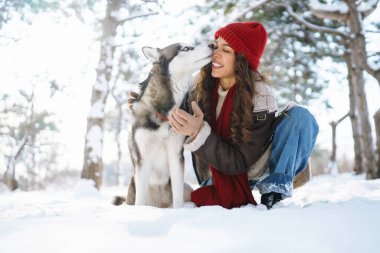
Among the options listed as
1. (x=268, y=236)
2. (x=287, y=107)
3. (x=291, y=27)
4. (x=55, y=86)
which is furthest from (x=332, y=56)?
(x=55, y=86)

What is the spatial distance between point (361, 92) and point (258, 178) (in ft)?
21.2

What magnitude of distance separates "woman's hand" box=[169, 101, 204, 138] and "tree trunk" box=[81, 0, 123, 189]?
4.86 metres

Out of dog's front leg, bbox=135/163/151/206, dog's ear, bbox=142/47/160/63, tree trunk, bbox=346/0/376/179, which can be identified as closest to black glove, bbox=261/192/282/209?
dog's front leg, bbox=135/163/151/206

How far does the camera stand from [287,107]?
2.29 meters

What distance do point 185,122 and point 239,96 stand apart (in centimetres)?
49

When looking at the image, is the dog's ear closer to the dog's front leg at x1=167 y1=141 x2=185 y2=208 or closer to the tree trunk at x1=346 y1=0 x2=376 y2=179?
the dog's front leg at x1=167 y1=141 x2=185 y2=208

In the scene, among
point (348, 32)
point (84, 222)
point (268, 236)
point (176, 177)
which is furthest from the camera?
point (348, 32)

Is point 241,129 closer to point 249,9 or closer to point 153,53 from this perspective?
point 153,53

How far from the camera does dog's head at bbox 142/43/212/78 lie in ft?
7.17

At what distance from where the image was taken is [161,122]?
2109 millimetres

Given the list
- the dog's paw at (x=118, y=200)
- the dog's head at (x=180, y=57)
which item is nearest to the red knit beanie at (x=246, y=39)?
the dog's head at (x=180, y=57)

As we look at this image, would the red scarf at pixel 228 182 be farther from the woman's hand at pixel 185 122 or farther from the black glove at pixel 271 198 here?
the woman's hand at pixel 185 122

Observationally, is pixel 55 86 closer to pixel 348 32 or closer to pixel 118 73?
pixel 118 73

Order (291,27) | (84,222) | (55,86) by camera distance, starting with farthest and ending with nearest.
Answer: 1. (55,86)
2. (291,27)
3. (84,222)
